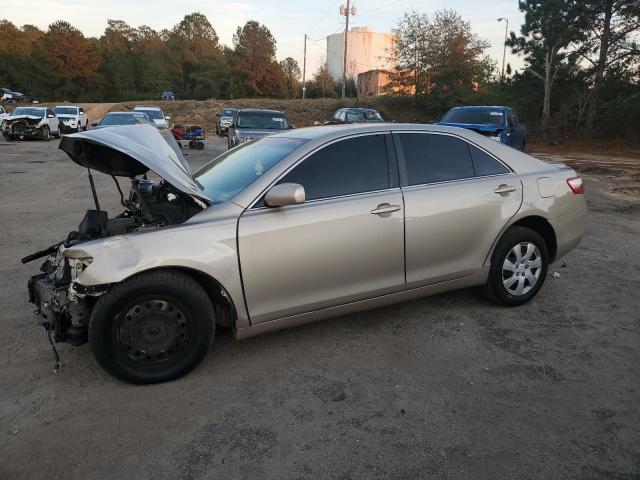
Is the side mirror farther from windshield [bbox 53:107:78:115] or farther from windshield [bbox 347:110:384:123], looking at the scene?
windshield [bbox 53:107:78:115]

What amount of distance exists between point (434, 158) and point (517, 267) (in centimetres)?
123

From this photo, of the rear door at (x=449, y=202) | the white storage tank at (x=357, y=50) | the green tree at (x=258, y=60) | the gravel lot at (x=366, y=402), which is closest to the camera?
the gravel lot at (x=366, y=402)

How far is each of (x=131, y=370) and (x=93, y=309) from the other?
46 cm

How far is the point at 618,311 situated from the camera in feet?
14.5

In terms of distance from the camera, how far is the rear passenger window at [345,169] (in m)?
3.57

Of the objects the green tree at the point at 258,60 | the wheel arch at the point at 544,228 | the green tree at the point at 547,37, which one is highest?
the green tree at the point at 258,60

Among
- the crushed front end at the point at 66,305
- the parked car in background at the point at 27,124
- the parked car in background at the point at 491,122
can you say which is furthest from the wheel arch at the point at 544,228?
the parked car in background at the point at 27,124

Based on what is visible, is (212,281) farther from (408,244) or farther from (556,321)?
(556,321)

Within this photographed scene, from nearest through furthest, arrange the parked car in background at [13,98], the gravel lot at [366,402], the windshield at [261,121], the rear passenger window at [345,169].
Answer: the gravel lot at [366,402]
the rear passenger window at [345,169]
the windshield at [261,121]
the parked car in background at [13,98]

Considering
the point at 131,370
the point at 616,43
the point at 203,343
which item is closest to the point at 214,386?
the point at 203,343

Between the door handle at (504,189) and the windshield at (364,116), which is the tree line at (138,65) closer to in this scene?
the windshield at (364,116)

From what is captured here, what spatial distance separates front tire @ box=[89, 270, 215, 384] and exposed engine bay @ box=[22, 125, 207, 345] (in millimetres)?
173

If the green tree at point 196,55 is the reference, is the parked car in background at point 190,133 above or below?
below

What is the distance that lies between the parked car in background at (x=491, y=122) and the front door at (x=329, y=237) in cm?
1085
